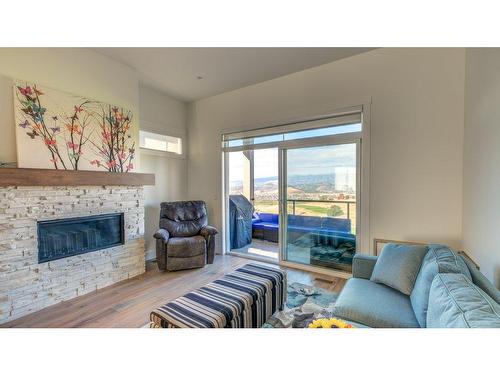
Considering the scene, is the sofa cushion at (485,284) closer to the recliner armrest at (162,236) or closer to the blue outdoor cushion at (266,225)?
the recliner armrest at (162,236)

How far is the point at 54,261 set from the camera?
2348mm

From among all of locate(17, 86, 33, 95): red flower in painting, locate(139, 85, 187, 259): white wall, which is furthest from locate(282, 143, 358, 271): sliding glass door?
locate(17, 86, 33, 95): red flower in painting

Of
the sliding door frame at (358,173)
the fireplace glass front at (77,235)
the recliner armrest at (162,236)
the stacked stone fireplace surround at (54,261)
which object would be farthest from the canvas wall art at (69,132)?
the sliding door frame at (358,173)

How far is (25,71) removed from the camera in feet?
7.38

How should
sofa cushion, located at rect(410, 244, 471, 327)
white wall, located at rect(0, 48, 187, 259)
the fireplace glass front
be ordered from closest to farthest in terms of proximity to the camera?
sofa cushion, located at rect(410, 244, 471, 327), white wall, located at rect(0, 48, 187, 259), the fireplace glass front

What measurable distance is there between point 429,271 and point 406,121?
1.86 metres

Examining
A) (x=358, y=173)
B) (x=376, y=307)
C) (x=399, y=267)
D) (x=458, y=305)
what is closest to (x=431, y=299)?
(x=458, y=305)

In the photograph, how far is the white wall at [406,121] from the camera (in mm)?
2350

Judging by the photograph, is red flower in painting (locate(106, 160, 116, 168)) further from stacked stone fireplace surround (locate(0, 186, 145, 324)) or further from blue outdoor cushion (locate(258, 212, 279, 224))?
blue outdoor cushion (locate(258, 212, 279, 224))

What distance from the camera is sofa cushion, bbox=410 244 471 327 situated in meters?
1.34

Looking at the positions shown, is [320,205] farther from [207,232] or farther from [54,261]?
[54,261]

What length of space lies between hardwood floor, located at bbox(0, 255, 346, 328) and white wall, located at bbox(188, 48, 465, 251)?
4.03 ft

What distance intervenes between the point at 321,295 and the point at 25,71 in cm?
401
